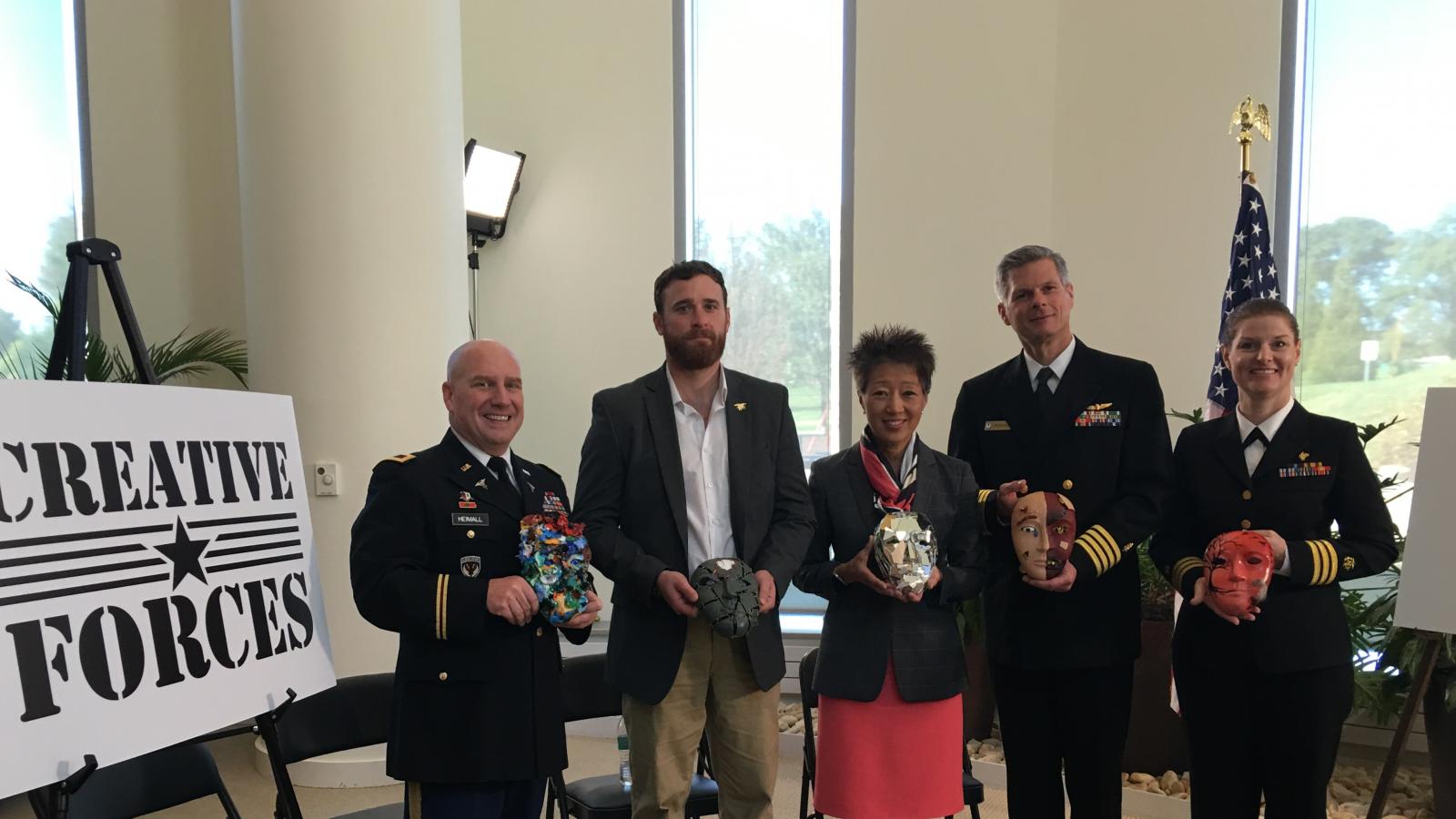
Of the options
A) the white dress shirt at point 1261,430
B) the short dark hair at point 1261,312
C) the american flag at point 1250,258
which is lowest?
the white dress shirt at point 1261,430

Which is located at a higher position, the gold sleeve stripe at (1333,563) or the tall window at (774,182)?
the tall window at (774,182)

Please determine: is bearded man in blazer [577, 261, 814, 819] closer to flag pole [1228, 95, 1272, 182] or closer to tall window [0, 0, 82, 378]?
flag pole [1228, 95, 1272, 182]

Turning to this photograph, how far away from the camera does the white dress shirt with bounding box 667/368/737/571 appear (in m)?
2.52

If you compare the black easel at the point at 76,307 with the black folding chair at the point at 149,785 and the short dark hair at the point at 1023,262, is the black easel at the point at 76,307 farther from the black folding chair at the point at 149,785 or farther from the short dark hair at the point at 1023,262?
the short dark hair at the point at 1023,262

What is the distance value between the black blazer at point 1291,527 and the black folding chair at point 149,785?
2316mm

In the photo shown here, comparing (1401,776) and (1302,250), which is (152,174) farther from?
(1401,776)

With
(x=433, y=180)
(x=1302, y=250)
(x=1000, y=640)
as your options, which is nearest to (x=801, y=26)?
(x=433, y=180)

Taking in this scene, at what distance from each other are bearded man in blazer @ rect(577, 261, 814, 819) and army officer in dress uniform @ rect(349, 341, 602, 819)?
25cm

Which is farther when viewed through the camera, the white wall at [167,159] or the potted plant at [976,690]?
the white wall at [167,159]

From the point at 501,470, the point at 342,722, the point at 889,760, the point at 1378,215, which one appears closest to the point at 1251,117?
the point at 1378,215

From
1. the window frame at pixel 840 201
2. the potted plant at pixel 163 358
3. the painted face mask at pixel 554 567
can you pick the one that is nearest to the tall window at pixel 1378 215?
the window frame at pixel 840 201

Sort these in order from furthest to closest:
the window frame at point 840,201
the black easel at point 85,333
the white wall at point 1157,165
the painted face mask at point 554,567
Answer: the window frame at point 840,201 < the white wall at point 1157,165 < the painted face mask at point 554,567 < the black easel at point 85,333

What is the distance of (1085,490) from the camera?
8.36 feet

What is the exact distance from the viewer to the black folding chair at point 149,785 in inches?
86.7
